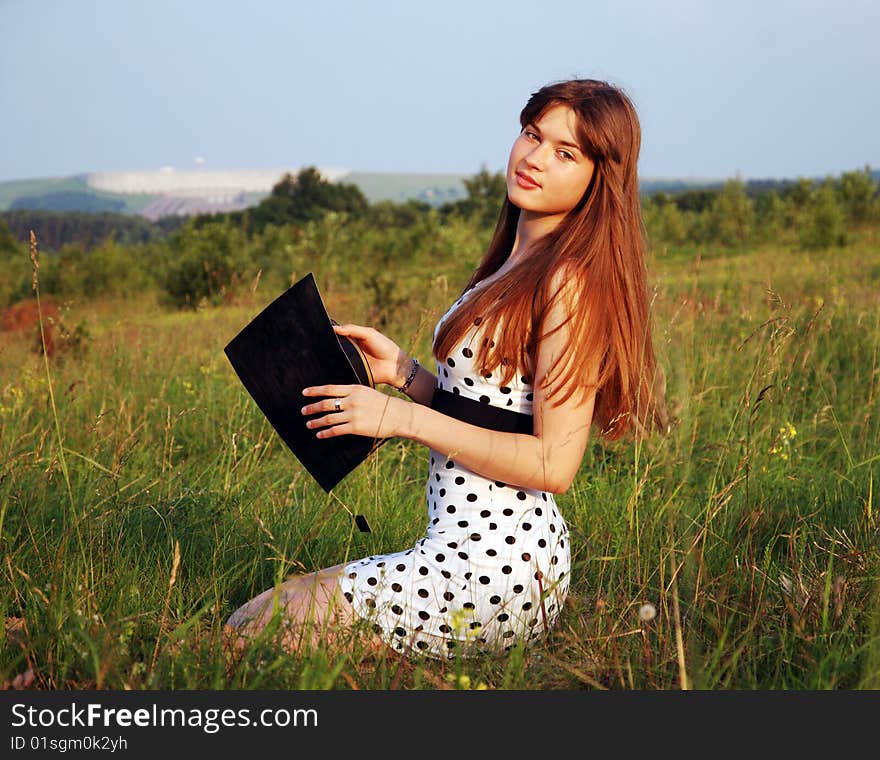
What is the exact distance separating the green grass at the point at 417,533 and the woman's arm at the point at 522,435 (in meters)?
0.29

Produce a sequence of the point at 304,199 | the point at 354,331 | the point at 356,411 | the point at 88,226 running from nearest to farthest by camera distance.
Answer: the point at 356,411 < the point at 354,331 < the point at 88,226 < the point at 304,199

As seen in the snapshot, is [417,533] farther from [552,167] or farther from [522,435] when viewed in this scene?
[552,167]

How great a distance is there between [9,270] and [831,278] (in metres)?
20.8

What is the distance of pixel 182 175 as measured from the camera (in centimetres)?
5422

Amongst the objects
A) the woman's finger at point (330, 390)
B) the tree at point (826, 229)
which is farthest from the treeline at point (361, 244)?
the woman's finger at point (330, 390)

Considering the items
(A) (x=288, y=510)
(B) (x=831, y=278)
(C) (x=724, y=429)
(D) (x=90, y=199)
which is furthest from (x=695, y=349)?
(D) (x=90, y=199)

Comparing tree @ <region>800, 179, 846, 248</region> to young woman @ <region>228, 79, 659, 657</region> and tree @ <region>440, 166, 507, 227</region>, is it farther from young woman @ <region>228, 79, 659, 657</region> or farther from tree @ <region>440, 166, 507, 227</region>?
young woman @ <region>228, 79, 659, 657</region>

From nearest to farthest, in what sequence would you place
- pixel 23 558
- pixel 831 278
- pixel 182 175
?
pixel 23 558 < pixel 831 278 < pixel 182 175

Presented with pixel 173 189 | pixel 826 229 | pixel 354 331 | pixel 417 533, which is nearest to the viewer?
pixel 354 331

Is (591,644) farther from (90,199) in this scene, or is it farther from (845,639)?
(90,199)

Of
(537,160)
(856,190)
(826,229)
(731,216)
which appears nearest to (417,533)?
(537,160)

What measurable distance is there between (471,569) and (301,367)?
61cm

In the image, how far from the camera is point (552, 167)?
210 cm

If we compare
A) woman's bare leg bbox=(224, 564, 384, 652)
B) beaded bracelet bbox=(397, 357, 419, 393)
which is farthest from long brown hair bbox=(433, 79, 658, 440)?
woman's bare leg bbox=(224, 564, 384, 652)
